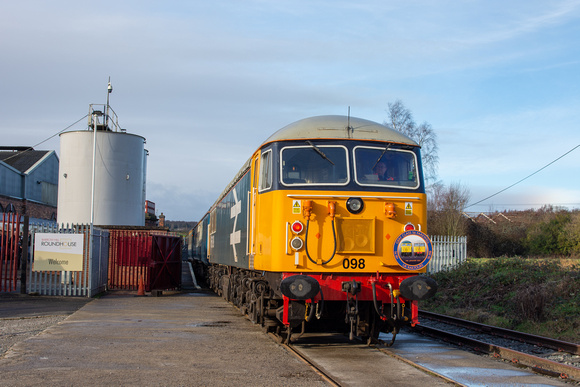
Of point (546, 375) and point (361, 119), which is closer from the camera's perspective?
point (546, 375)

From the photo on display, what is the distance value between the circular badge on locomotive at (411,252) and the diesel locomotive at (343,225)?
1cm

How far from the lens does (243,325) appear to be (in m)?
11.7

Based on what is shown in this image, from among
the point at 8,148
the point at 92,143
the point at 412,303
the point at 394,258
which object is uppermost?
the point at 8,148

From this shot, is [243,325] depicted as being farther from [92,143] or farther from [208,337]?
[92,143]

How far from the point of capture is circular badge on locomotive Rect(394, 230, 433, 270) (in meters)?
8.45

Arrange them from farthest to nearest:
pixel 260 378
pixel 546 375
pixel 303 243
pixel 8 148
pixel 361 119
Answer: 1. pixel 8 148
2. pixel 361 119
3. pixel 303 243
4. pixel 546 375
5. pixel 260 378

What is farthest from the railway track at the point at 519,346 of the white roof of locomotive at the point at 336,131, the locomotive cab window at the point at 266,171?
the locomotive cab window at the point at 266,171

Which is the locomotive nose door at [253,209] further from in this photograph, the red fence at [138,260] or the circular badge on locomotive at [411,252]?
the red fence at [138,260]

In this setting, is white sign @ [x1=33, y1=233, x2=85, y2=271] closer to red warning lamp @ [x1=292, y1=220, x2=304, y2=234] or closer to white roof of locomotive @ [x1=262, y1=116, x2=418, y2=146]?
white roof of locomotive @ [x1=262, y1=116, x2=418, y2=146]

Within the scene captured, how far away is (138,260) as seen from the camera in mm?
20328

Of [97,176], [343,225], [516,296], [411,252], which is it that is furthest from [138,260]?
[411,252]

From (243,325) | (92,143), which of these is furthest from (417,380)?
(92,143)

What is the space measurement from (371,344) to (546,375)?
277 centimetres

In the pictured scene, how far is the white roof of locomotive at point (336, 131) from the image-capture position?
8773 millimetres
